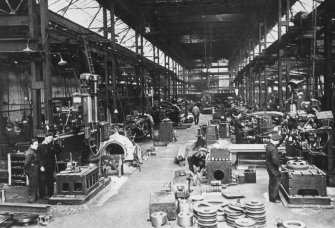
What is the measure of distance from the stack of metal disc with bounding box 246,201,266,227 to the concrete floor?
0.47ft

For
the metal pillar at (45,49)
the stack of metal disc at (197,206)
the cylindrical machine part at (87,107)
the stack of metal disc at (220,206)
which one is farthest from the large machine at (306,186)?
the metal pillar at (45,49)

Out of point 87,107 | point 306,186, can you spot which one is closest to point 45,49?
point 87,107

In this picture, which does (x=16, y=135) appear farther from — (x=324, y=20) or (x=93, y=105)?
(x=324, y=20)

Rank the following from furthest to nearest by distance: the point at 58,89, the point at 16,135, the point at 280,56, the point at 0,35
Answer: the point at 58,89 → the point at 280,56 → the point at 16,135 → the point at 0,35

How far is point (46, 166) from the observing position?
8273 millimetres

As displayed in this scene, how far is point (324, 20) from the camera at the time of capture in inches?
407

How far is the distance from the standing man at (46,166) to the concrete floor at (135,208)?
835 millimetres

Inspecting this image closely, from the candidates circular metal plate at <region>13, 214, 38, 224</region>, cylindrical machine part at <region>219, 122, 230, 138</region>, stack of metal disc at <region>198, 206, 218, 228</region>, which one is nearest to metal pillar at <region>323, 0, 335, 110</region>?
stack of metal disc at <region>198, 206, 218, 228</region>

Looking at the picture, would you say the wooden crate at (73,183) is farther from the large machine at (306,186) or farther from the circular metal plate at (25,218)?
the large machine at (306,186)

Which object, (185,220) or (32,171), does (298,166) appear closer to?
(185,220)

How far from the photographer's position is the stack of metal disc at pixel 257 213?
20.9 ft

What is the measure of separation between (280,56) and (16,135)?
39.5 feet

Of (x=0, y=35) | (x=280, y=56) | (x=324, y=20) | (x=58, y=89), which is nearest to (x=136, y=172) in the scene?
(x=0, y=35)

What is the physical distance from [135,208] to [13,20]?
6437 millimetres
